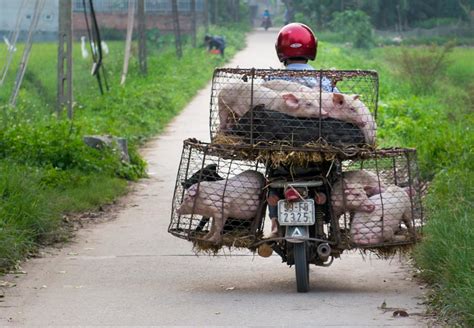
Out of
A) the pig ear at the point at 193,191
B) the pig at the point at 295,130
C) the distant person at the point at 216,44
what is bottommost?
the distant person at the point at 216,44

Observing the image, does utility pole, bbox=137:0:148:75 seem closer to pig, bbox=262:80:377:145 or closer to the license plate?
pig, bbox=262:80:377:145

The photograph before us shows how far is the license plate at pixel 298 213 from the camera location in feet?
24.4

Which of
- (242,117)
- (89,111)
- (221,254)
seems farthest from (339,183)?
(89,111)

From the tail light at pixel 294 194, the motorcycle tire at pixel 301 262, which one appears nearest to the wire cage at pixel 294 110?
the tail light at pixel 294 194

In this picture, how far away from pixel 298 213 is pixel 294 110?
2.26 ft

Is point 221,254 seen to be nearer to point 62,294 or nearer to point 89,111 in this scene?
point 62,294

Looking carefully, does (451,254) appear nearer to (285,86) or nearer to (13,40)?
(285,86)

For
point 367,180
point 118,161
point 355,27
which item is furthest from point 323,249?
point 355,27

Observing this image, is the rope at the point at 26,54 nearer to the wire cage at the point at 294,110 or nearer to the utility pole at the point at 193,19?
the wire cage at the point at 294,110

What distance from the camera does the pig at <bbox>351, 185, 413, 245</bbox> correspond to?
764 cm

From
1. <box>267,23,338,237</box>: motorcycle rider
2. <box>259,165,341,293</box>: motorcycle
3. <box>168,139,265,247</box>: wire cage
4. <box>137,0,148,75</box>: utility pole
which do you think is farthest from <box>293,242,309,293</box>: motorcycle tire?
<box>137,0,148,75</box>: utility pole

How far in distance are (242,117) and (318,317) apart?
1.58 metres

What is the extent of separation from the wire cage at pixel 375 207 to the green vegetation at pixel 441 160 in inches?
11.0

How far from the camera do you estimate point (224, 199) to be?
305 inches
